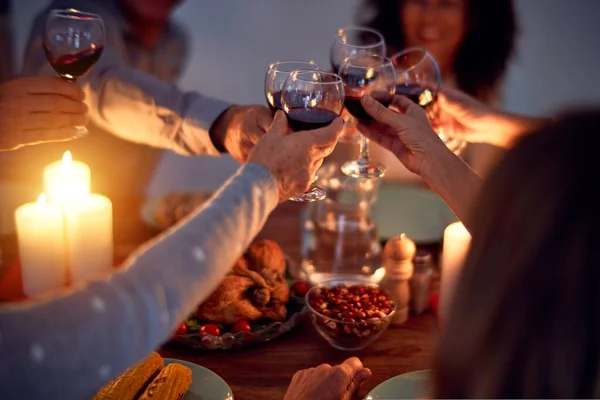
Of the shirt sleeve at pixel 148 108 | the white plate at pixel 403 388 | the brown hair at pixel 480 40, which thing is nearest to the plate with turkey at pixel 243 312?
the white plate at pixel 403 388

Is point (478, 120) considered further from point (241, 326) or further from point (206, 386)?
point (206, 386)

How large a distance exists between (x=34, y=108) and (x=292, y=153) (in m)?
0.71

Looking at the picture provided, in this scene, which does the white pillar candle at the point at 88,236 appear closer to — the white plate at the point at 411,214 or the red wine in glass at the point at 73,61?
the red wine in glass at the point at 73,61

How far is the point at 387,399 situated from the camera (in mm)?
1026

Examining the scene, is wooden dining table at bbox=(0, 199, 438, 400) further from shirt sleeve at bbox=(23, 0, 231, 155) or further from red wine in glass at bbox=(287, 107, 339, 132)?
shirt sleeve at bbox=(23, 0, 231, 155)

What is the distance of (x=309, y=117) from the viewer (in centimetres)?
115

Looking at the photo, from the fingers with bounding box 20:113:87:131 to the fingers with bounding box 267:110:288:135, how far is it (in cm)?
59

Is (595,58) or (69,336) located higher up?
(69,336)

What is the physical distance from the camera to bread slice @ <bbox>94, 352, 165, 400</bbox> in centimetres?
95

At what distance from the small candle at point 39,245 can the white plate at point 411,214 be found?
756 millimetres

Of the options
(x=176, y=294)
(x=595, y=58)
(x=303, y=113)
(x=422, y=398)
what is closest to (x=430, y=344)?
(x=422, y=398)

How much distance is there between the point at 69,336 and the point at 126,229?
0.95 metres

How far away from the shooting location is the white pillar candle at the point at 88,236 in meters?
1.36

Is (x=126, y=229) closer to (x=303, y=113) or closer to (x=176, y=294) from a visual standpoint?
(x=303, y=113)
